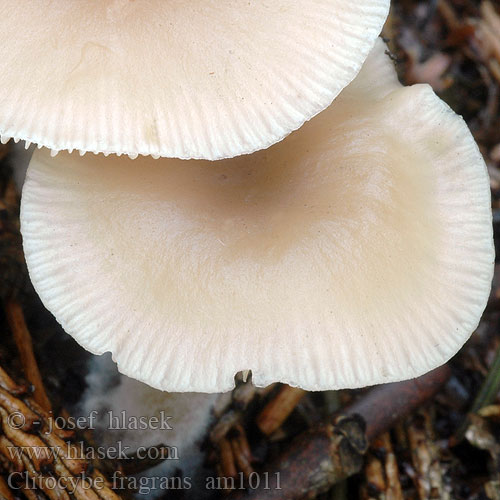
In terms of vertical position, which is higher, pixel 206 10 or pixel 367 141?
pixel 206 10

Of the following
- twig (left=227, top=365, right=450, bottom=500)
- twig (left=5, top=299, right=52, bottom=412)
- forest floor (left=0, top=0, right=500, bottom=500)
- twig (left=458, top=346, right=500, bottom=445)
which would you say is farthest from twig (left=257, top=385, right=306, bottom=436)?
twig (left=5, top=299, right=52, bottom=412)

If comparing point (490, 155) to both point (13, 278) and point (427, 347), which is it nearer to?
point (427, 347)

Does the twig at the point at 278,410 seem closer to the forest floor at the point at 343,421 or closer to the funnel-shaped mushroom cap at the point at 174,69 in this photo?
the forest floor at the point at 343,421

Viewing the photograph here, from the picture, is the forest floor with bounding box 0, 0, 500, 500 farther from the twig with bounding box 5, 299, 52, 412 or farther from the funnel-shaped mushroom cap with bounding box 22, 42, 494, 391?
the funnel-shaped mushroom cap with bounding box 22, 42, 494, 391

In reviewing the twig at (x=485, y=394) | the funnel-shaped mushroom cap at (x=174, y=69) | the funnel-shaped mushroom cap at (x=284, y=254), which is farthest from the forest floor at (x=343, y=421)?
the funnel-shaped mushroom cap at (x=174, y=69)

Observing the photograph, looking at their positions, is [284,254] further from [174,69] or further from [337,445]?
[337,445]

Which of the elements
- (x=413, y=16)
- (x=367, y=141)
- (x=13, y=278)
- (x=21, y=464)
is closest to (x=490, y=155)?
(x=413, y=16)
